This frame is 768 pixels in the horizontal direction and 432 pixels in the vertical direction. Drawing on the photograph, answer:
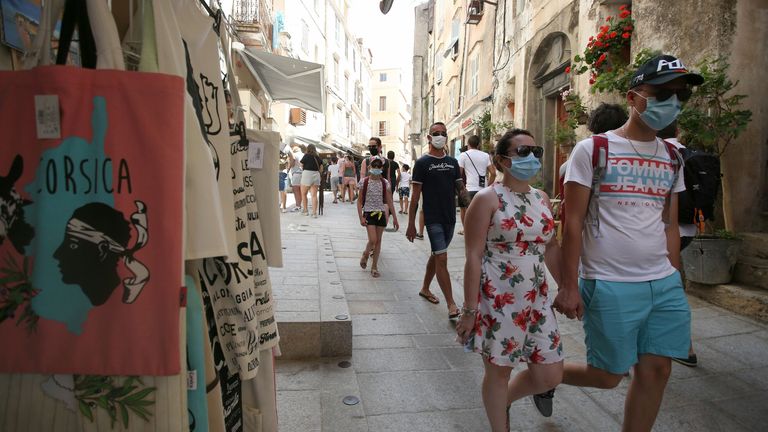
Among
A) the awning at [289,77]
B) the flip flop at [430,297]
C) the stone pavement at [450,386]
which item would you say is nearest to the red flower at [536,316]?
the stone pavement at [450,386]

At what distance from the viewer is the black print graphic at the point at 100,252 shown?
1110mm

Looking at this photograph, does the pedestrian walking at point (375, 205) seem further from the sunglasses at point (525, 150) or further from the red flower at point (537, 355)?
the red flower at point (537, 355)

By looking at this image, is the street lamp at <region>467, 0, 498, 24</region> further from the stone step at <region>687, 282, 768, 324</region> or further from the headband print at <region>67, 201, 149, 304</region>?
the headband print at <region>67, 201, 149, 304</region>

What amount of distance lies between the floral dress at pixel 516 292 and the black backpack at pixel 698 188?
1.80 meters

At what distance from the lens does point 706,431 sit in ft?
8.77

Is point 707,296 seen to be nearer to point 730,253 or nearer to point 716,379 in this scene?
point 730,253

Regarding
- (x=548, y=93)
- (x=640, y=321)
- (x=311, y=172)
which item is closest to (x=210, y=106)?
(x=640, y=321)

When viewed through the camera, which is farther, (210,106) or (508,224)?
(508,224)

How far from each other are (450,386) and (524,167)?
63.6 inches

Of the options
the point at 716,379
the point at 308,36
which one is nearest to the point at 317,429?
the point at 716,379

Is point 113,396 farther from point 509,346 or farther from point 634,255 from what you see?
point 634,255

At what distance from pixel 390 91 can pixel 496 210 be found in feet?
228

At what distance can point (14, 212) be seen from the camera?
3.65 ft

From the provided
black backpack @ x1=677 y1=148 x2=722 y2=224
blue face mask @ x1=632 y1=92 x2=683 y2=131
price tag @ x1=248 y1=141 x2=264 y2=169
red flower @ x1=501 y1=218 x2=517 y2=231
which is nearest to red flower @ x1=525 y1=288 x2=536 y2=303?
red flower @ x1=501 y1=218 x2=517 y2=231
